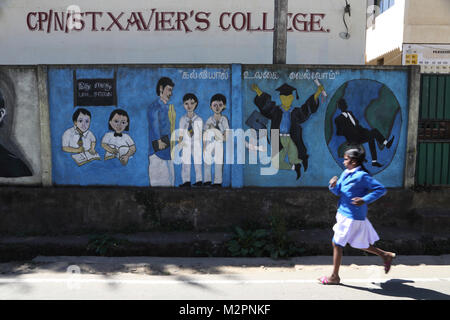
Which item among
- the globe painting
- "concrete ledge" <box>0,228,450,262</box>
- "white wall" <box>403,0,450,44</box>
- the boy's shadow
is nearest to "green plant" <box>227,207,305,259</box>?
"concrete ledge" <box>0,228,450,262</box>

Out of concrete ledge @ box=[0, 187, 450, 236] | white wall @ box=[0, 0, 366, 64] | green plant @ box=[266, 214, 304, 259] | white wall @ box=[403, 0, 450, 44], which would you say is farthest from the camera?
white wall @ box=[403, 0, 450, 44]

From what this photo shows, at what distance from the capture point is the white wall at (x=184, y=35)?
8750 mm

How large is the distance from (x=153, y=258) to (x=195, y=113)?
219 cm

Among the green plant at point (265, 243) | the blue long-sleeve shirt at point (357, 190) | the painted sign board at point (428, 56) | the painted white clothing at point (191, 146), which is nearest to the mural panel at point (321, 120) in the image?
the painted white clothing at point (191, 146)

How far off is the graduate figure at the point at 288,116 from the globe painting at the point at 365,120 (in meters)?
0.32

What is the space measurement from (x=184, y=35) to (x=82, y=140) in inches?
150

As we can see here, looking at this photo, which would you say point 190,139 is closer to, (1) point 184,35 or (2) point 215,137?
(2) point 215,137

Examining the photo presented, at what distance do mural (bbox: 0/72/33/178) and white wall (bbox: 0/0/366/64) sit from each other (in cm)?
302

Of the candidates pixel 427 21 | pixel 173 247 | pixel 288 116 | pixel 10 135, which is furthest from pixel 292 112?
pixel 427 21

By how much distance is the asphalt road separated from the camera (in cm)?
400

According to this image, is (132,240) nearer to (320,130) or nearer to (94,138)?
(94,138)

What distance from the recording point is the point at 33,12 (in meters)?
8.88

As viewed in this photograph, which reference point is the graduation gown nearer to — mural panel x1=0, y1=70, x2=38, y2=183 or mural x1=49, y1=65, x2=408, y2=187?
mural x1=49, y1=65, x2=408, y2=187

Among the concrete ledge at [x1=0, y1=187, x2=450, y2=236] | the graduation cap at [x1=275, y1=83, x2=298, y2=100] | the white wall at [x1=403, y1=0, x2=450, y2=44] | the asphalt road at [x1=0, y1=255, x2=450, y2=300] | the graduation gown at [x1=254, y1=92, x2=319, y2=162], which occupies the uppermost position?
the white wall at [x1=403, y1=0, x2=450, y2=44]
